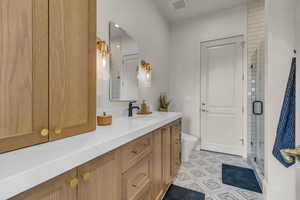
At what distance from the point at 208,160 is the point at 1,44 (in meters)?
2.97

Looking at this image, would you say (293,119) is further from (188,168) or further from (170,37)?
(170,37)

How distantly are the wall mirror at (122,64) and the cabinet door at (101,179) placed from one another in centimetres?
92

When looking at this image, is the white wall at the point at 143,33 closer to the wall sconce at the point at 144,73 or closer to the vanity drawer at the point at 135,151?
the wall sconce at the point at 144,73

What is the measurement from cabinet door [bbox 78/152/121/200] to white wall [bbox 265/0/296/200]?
1.36 meters

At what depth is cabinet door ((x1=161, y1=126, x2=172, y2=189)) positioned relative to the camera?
5.17ft

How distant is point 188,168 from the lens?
2342 millimetres


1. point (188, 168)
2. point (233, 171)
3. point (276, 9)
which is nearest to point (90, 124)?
point (276, 9)

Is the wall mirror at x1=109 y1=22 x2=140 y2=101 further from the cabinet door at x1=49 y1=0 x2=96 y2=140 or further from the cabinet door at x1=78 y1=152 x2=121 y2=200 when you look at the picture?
the cabinet door at x1=78 y1=152 x2=121 y2=200

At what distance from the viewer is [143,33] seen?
7.50 feet

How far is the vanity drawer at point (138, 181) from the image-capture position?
937mm

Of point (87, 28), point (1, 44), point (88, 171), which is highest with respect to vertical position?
point (87, 28)

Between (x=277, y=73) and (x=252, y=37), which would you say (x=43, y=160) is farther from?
(x=252, y=37)

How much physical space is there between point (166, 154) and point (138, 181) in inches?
24.7

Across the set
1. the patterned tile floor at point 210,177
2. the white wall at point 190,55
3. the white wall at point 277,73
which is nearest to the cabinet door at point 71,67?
the white wall at point 277,73
